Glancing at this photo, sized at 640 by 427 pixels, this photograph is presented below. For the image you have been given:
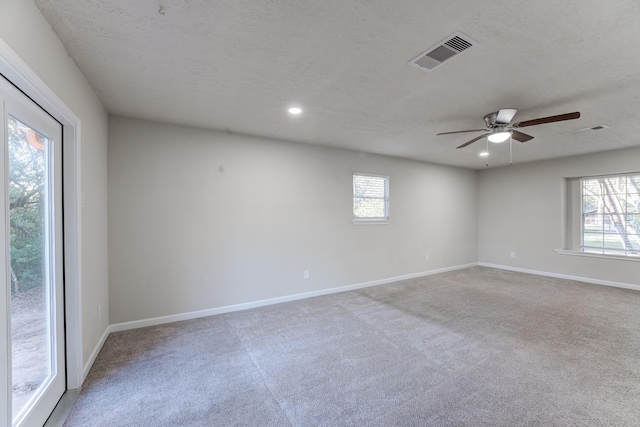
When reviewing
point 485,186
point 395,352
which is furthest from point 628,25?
point 485,186

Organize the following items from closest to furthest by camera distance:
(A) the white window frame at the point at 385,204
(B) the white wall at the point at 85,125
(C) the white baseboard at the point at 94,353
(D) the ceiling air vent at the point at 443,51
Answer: (B) the white wall at the point at 85,125 < (D) the ceiling air vent at the point at 443,51 < (C) the white baseboard at the point at 94,353 < (A) the white window frame at the point at 385,204

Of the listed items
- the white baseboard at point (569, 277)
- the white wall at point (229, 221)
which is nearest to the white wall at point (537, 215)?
the white baseboard at point (569, 277)

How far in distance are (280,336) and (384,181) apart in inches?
140

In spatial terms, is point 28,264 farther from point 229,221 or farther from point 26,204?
point 229,221

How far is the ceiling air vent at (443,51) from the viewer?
5.75 feet

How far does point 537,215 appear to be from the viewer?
19.0ft

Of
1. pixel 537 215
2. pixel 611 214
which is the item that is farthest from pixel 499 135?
pixel 611 214

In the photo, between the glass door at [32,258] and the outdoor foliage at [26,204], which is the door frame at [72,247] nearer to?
the glass door at [32,258]

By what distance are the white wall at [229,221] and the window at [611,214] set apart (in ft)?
11.9

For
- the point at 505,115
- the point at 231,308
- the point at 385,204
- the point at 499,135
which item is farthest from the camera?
the point at 385,204

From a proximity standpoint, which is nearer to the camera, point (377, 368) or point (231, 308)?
point (377, 368)

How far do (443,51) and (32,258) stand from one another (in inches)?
121

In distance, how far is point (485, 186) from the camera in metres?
6.70

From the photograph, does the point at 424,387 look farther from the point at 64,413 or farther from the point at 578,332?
the point at 64,413
